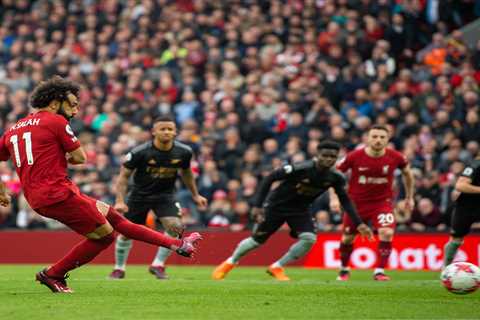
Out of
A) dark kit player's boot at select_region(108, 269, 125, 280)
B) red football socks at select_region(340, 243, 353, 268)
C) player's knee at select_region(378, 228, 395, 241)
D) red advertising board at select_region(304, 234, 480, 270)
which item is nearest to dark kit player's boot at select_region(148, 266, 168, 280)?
dark kit player's boot at select_region(108, 269, 125, 280)

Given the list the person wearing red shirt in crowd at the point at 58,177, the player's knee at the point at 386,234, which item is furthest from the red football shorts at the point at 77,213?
the player's knee at the point at 386,234

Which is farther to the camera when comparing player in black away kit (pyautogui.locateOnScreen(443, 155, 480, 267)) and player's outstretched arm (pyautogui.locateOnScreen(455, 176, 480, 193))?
player in black away kit (pyautogui.locateOnScreen(443, 155, 480, 267))

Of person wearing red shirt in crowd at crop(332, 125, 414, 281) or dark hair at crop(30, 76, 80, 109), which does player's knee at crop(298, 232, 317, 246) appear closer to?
person wearing red shirt in crowd at crop(332, 125, 414, 281)

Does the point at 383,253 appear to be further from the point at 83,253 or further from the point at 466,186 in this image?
the point at 83,253

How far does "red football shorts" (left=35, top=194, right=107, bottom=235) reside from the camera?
35.1 feet

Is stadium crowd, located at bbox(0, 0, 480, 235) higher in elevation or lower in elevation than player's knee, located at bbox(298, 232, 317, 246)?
higher

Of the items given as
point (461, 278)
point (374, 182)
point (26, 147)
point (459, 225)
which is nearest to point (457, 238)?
point (459, 225)

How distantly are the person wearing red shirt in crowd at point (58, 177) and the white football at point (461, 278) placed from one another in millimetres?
2716

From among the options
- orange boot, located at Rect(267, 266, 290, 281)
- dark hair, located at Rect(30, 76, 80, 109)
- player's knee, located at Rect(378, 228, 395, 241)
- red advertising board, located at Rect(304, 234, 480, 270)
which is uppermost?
dark hair, located at Rect(30, 76, 80, 109)

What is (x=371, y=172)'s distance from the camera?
52.1 ft

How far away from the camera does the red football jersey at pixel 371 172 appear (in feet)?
52.0

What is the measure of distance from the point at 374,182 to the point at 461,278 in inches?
187

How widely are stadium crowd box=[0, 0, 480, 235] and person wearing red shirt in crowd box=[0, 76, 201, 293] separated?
9.24 meters

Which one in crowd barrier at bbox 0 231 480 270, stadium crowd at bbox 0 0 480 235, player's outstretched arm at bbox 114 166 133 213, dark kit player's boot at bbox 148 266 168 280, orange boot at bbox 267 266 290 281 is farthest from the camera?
stadium crowd at bbox 0 0 480 235
